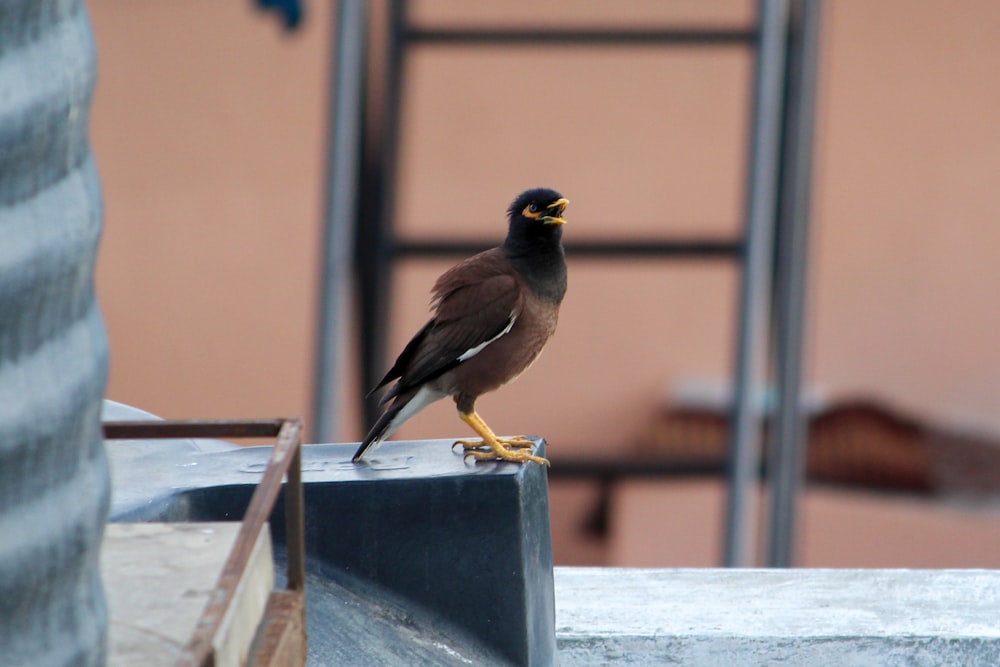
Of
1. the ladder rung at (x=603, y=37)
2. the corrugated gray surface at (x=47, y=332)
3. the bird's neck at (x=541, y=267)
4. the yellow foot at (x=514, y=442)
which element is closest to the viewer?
the corrugated gray surface at (x=47, y=332)

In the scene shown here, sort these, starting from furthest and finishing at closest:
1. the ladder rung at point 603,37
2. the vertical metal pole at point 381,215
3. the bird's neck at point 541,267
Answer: the vertical metal pole at point 381,215
the ladder rung at point 603,37
the bird's neck at point 541,267

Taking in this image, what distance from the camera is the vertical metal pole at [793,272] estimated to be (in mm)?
5418

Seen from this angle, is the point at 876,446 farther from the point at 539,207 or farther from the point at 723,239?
the point at 539,207

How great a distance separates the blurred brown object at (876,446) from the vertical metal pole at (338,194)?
5.65ft

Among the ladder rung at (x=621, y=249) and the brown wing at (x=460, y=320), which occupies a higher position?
the ladder rung at (x=621, y=249)

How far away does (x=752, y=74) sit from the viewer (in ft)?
17.4

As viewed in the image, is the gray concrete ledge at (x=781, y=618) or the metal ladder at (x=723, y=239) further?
the metal ladder at (x=723, y=239)

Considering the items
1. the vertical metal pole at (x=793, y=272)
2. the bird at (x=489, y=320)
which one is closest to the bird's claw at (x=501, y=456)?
the bird at (x=489, y=320)

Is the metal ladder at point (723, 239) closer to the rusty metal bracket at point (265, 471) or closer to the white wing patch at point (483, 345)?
the white wing patch at point (483, 345)

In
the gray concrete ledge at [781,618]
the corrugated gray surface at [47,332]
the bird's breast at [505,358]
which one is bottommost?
the gray concrete ledge at [781,618]

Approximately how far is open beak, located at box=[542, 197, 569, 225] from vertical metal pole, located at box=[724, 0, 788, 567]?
1.96 m

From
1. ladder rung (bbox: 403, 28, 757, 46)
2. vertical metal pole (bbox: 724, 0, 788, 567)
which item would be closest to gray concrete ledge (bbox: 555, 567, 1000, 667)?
vertical metal pole (bbox: 724, 0, 788, 567)

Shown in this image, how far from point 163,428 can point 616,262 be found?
4.07 m

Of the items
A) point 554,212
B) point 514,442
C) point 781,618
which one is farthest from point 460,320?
point 781,618
